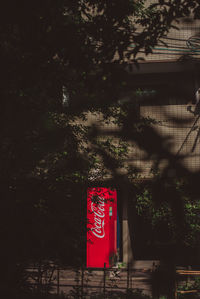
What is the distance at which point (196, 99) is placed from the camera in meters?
12.4

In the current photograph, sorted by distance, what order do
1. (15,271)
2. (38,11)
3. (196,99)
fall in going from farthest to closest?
1. (196,99)
2. (15,271)
3. (38,11)

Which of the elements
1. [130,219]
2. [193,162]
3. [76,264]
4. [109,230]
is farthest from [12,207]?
[130,219]

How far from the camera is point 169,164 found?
3299 millimetres

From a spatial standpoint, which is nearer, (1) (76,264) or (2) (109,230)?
(1) (76,264)

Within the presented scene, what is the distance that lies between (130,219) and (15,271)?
8.97m

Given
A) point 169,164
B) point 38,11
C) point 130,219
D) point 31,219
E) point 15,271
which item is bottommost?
point 15,271

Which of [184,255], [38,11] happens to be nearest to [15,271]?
[38,11]

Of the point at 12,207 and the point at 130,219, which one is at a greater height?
the point at 130,219

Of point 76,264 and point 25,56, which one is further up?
point 25,56

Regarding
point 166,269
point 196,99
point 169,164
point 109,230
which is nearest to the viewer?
point 169,164

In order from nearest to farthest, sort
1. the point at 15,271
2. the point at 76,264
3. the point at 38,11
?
1. the point at 38,11
2. the point at 15,271
3. the point at 76,264

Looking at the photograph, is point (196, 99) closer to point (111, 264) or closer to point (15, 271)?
point (111, 264)

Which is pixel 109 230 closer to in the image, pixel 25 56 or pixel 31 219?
pixel 31 219

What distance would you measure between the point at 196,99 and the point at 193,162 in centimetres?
235
